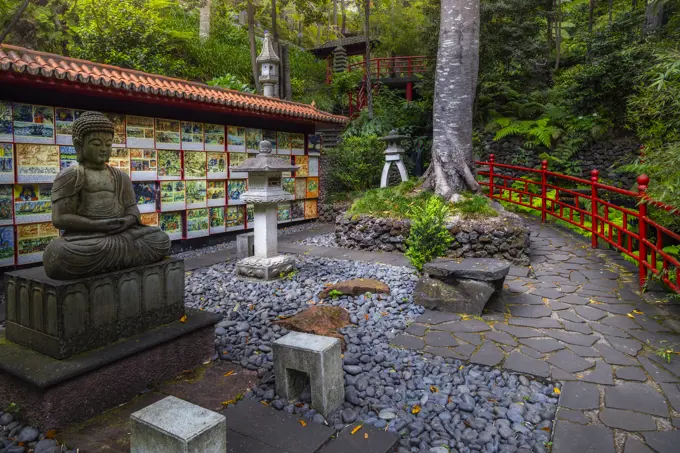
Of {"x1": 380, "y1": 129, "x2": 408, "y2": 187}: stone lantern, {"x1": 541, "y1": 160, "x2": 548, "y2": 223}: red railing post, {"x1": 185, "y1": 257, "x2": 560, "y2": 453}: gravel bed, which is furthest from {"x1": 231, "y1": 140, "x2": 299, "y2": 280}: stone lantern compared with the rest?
{"x1": 541, "y1": 160, "x2": 548, "y2": 223}: red railing post

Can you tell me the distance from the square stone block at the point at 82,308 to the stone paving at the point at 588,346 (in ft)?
7.63

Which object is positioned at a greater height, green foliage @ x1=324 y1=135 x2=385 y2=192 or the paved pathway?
green foliage @ x1=324 y1=135 x2=385 y2=192

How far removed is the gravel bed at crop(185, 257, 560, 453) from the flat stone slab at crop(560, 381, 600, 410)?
0.29 ft

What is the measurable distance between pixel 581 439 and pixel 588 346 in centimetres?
164

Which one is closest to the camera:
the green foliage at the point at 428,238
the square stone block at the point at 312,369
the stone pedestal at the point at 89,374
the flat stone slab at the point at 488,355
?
the stone pedestal at the point at 89,374

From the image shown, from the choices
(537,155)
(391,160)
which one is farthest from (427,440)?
(537,155)

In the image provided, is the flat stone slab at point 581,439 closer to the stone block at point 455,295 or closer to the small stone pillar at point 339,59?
the stone block at point 455,295

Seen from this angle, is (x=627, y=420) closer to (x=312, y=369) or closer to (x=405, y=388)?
(x=405, y=388)

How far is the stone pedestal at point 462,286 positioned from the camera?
197 inches

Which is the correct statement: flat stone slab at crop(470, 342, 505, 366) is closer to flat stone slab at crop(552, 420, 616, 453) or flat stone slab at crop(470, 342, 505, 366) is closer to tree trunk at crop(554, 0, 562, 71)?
flat stone slab at crop(552, 420, 616, 453)

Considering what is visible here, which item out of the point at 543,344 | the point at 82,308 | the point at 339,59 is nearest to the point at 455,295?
the point at 543,344

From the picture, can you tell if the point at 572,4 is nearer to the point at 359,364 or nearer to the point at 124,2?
the point at 124,2

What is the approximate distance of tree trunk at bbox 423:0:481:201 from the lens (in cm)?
898

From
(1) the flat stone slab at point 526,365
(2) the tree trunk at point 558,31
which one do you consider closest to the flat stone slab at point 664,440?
(1) the flat stone slab at point 526,365
